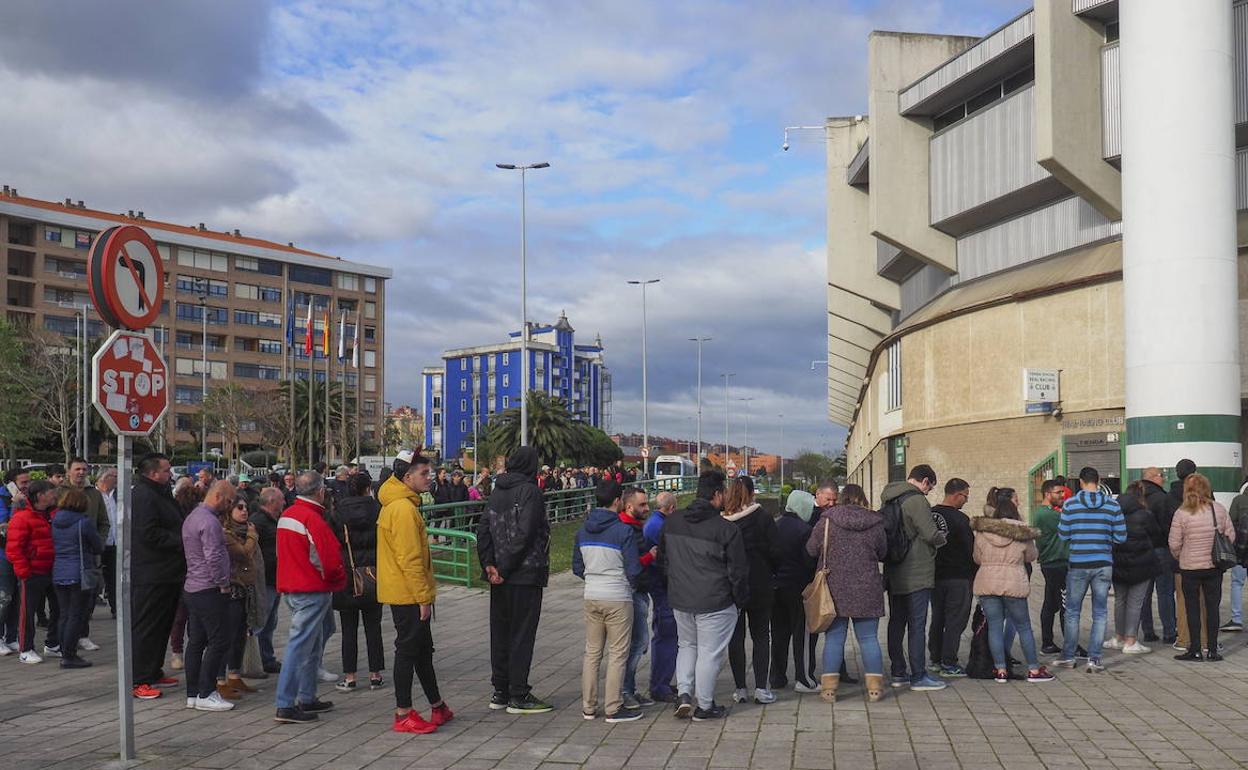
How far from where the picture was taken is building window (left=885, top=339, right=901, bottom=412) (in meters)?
38.2

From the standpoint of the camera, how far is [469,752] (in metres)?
7.30

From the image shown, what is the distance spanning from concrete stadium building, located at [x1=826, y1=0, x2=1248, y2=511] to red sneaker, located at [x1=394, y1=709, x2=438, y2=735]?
850cm

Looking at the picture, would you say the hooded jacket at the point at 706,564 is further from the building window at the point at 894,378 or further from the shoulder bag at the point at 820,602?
the building window at the point at 894,378

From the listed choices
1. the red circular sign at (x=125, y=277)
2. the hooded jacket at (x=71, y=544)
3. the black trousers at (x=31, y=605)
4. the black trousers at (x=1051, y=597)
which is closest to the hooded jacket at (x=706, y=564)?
the red circular sign at (x=125, y=277)

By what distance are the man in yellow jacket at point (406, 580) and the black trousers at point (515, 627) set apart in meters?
0.68

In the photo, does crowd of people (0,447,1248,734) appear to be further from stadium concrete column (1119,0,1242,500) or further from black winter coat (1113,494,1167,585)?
stadium concrete column (1119,0,1242,500)

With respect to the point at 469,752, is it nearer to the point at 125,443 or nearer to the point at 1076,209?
the point at 125,443

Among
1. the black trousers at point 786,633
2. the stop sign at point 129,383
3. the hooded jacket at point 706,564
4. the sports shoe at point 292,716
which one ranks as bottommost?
the sports shoe at point 292,716

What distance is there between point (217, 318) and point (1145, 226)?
293ft

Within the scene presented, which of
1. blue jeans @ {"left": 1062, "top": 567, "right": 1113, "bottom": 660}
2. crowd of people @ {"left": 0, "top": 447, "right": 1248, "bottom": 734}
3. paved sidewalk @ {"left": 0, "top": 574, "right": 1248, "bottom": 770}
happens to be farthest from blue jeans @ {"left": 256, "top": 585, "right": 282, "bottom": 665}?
blue jeans @ {"left": 1062, "top": 567, "right": 1113, "bottom": 660}

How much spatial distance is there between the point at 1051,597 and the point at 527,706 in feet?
19.4

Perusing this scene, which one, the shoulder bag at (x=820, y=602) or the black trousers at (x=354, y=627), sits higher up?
the shoulder bag at (x=820, y=602)

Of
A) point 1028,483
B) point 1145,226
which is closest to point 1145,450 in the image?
point 1145,226

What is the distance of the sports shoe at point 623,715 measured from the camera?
27.0ft
